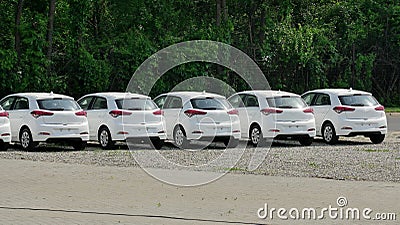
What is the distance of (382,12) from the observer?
149 ft

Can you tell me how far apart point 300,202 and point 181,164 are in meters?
6.40

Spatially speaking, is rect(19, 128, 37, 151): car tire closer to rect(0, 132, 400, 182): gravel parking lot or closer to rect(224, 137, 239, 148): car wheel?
rect(0, 132, 400, 182): gravel parking lot

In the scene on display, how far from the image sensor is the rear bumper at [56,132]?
2266cm

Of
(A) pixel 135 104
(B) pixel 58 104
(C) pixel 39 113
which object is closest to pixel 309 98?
(A) pixel 135 104

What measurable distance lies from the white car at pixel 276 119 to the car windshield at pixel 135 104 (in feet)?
8.95

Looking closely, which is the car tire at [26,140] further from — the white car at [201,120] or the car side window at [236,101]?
the car side window at [236,101]

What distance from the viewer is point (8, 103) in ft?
80.2

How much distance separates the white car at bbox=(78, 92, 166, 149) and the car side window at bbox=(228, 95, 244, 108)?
2.72 metres

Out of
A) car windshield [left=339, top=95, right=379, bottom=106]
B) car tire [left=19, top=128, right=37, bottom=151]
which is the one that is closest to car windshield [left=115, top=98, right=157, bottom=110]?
car tire [left=19, top=128, right=37, bottom=151]

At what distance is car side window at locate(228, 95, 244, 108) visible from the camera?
25675 mm

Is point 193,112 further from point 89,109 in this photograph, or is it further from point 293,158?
point 293,158

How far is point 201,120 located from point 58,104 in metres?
3.75

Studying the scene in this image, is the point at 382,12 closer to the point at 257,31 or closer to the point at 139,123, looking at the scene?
the point at 257,31

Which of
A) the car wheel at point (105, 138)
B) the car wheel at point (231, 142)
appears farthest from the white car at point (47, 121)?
the car wheel at point (231, 142)
